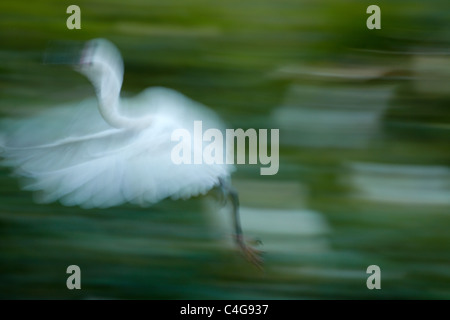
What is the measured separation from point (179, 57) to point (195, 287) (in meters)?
0.72

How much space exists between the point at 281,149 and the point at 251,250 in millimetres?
329

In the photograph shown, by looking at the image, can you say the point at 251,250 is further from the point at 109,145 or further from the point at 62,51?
the point at 62,51

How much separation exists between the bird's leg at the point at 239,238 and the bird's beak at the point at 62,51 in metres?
0.61

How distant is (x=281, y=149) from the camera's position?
176cm

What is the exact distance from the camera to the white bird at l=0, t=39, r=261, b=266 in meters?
1.72

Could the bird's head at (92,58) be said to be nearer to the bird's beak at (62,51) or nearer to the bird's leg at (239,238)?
the bird's beak at (62,51)

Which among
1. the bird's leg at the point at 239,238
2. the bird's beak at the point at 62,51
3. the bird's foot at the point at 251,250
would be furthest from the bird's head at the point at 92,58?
the bird's foot at the point at 251,250

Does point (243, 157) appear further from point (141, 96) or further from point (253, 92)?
point (141, 96)

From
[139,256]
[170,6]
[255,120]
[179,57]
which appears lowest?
[139,256]

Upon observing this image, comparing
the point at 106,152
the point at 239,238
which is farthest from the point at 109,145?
the point at 239,238

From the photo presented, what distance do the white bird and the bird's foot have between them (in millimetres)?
200

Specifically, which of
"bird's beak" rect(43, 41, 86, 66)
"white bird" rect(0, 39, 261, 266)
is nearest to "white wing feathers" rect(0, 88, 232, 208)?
"white bird" rect(0, 39, 261, 266)
